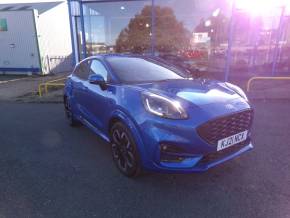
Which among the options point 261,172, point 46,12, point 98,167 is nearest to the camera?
point 261,172

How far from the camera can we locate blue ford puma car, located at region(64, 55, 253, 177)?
262cm

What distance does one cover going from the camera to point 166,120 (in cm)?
263

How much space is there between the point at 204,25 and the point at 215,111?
28.3ft

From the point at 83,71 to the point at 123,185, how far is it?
250cm

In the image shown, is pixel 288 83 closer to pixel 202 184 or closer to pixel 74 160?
pixel 202 184

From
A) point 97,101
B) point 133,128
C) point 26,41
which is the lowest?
point 133,128

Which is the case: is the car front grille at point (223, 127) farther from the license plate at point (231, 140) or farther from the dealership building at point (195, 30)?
the dealership building at point (195, 30)

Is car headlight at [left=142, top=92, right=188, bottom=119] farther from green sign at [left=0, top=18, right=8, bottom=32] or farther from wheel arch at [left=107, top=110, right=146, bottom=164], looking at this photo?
green sign at [left=0, top=18, right=8, bottom=32]

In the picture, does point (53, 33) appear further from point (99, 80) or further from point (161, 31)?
→ point (99, 80)

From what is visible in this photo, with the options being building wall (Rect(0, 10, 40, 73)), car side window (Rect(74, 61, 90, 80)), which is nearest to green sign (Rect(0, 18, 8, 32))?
building wall (Rect(0, 10, 40, 73))

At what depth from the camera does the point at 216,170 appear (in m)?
3.27

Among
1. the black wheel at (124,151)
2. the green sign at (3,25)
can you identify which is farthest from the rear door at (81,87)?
the green sign at (3,25)

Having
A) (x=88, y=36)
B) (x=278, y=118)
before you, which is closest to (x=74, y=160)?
(x=278, y=118)

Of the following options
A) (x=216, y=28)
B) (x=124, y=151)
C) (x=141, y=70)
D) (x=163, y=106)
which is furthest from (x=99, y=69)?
(x=216, y=28)
